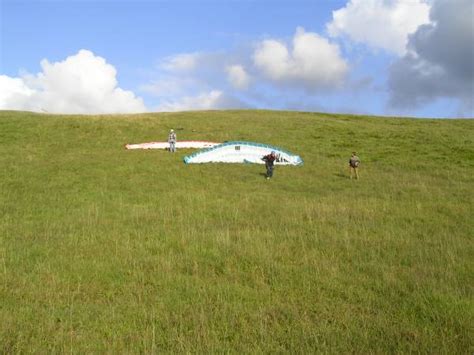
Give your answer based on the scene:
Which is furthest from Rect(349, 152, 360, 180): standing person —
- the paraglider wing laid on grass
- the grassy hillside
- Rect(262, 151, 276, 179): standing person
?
the paraglider wing laid on grass

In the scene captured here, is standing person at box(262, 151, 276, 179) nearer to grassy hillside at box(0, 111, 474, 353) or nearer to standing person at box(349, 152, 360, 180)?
grassy hillside at box(0, 111, 474, 353)

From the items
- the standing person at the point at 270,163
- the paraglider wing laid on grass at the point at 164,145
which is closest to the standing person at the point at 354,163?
the standing person at the point at 270,163

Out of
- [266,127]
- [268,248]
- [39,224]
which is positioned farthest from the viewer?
[266,127]

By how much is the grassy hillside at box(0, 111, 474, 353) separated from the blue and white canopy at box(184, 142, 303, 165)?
428 cm

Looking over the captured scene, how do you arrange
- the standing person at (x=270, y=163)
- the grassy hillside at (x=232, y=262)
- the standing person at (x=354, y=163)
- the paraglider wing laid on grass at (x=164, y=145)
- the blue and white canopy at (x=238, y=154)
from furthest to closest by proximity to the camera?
1. the paraglider wing laid on grass at (x=164, y=145)
2. the blue and white canopy at (x=238, y=154)
3. the standing person at (x=354, y=163)
4. the standing person at (x=270, y=163)
5. the grassy hillside at (x=232, y=262)

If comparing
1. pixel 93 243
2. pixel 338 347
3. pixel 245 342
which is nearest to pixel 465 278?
pixel 338 347

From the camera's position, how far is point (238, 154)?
34.2 metres

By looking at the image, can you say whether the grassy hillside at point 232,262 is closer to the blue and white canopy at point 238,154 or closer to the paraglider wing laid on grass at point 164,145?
the blue and white canopy at point 238,154

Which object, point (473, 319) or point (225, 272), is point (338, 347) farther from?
point (225, 272)

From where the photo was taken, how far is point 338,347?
22.5 feet

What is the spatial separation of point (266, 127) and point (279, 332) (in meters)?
47.1

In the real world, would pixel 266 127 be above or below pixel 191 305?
above

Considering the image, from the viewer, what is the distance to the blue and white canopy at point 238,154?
111 feet

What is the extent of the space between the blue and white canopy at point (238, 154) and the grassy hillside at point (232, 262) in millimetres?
4284
